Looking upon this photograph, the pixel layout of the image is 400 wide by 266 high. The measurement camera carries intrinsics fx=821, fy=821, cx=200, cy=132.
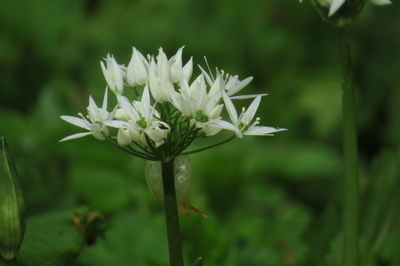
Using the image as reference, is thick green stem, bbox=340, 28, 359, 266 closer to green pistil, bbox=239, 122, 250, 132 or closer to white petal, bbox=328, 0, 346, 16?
white petal, bbox=328, 0, 346, 16

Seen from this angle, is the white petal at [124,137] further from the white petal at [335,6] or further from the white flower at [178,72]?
the white petal at [335,6]

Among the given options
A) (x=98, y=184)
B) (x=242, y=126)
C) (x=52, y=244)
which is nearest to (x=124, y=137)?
(x=242, y=126)

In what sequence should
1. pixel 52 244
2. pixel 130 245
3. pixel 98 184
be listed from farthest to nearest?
pixel 98 184
pixel 130 245
pixel 52 244

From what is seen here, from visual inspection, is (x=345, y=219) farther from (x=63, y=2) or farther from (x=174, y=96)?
(x=63, y=2)

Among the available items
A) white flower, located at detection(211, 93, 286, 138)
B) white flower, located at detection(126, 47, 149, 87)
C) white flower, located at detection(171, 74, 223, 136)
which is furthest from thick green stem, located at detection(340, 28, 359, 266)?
white flower, located at detection(126, 47, 149, 87)

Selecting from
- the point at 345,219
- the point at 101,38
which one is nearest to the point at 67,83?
the point at 101,38

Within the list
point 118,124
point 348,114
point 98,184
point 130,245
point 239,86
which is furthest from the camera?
point 98,184

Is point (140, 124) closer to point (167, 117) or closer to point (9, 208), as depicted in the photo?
point (167, 117)
